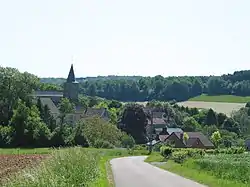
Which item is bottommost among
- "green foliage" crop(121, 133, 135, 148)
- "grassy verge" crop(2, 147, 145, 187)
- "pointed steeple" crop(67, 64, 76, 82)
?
"green foliage" crop(121, 133, 135, 148)

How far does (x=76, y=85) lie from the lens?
449 feet

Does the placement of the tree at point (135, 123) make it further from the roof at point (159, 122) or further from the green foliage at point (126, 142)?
the roof at point (159, 122)

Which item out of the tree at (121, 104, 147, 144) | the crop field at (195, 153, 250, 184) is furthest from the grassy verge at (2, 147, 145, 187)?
the tree at (121, 104, 147, 144)

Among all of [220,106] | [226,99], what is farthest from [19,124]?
[226,99]

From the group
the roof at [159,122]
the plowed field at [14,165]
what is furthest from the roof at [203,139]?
the plowed field at [14,165]

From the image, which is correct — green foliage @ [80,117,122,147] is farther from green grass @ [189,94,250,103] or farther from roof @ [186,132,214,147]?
green grass @ [189,94,250,103]

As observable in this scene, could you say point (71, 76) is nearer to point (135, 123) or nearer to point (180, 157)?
point (135, 123)

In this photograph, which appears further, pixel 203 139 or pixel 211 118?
pixel 211 118

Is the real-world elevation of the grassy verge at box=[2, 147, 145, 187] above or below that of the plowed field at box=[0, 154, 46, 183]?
above

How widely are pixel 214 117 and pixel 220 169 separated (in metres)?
90.9

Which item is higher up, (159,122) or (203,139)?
(159,122)

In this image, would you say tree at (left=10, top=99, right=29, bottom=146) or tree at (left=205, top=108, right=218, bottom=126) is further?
tree at (left=205, top=108, right=218, bottom=126)

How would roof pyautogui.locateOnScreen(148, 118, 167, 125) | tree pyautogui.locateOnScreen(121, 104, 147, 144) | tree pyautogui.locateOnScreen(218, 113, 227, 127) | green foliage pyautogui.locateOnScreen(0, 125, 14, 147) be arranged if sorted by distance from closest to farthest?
green foliage pyautogui.locateOnScreen(0, 125, 14, 147)
tree pyautogui.locateOnScreen(121, 104, 147, 144)
tree pyautogui.locateOnScreen(218, 113, 227, 127)
roof pyautogui.locateOnScreen(148, 118, 167, 125)

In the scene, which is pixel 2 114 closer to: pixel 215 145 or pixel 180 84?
pixel 215 145
